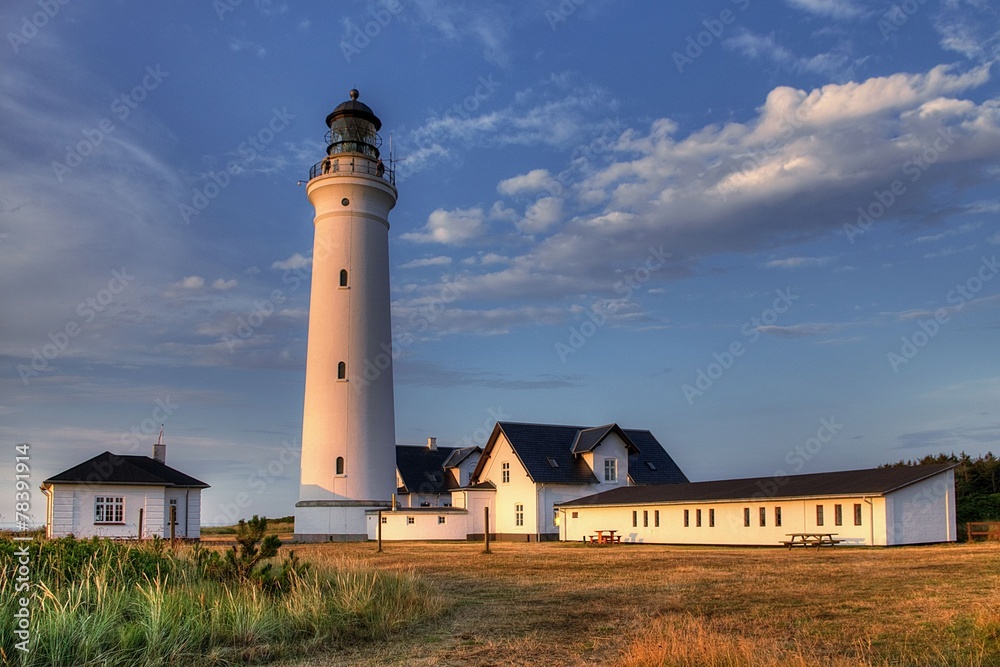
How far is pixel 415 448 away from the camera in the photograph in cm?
5778

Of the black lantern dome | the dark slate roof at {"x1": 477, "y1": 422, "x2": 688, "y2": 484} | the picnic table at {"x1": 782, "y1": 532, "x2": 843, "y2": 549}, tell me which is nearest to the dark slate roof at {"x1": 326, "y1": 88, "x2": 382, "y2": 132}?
the black lantern dome

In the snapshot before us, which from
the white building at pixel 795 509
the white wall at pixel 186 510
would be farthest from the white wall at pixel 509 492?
the white wall at pixel 186 510

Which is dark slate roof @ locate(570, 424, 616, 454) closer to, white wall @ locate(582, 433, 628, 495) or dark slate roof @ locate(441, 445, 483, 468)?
white wall @ locate(582, 433, 628, 495)

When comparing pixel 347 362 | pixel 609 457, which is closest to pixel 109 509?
pixel 347 362

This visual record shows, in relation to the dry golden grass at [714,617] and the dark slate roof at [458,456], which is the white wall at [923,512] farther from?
the dark slate roof at [458,456]

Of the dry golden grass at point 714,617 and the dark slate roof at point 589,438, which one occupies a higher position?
the dark slate roof at point 589,438

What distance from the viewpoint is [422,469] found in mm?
55844

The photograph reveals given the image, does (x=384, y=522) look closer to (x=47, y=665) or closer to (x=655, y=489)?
(x=655, y=489)

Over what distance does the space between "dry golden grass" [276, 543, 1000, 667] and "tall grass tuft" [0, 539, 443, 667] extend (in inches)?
29.2

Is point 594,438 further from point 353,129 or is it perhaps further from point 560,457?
point 353,129

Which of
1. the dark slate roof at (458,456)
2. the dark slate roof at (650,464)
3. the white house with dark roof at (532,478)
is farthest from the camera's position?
the dark slate roof at (458,456)

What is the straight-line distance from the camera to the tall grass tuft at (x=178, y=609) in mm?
9266

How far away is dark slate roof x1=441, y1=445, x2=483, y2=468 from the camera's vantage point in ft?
174

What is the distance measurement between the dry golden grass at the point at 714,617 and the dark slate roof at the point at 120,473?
23006 millimetres
